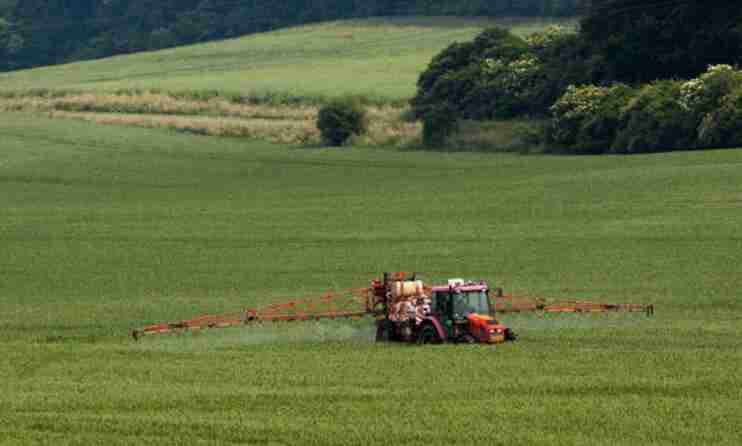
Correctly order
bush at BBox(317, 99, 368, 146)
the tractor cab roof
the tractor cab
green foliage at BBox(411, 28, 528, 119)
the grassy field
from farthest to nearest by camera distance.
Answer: green foliage at BBox(411, 28, 528, 119) < bush at BBox(317, 99, 368, 146) < the tractor cab roof < the tractor cab < the grassy field

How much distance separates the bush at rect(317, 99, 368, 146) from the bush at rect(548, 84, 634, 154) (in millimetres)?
11834

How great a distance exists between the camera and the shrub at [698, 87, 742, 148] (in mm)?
79312

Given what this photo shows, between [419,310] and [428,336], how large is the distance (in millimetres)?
854

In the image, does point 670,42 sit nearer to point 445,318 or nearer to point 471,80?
point 471,80

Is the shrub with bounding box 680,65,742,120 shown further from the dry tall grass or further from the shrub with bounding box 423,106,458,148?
the dry tall grass

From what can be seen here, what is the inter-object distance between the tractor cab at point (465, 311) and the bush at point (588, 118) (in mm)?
49329

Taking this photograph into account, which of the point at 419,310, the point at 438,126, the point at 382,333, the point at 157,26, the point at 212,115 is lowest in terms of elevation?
the point at 157,26

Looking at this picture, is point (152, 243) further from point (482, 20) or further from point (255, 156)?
point (482, 20)

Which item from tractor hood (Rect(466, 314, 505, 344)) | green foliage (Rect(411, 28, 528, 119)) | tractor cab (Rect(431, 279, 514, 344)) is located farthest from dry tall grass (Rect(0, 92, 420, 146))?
tractor hood (Rect(466, 314, 505, 344))

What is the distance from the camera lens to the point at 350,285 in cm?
4869

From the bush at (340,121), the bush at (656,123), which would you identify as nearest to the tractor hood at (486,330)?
the bush at (656,123)

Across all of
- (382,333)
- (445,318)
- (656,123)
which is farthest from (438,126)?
(445,318)

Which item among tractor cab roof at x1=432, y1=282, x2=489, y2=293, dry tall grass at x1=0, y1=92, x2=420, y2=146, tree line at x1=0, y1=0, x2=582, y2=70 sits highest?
tractor cab roof at x1=432, y1=282, x2=489, y2=293

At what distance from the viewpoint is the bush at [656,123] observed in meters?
82.4
